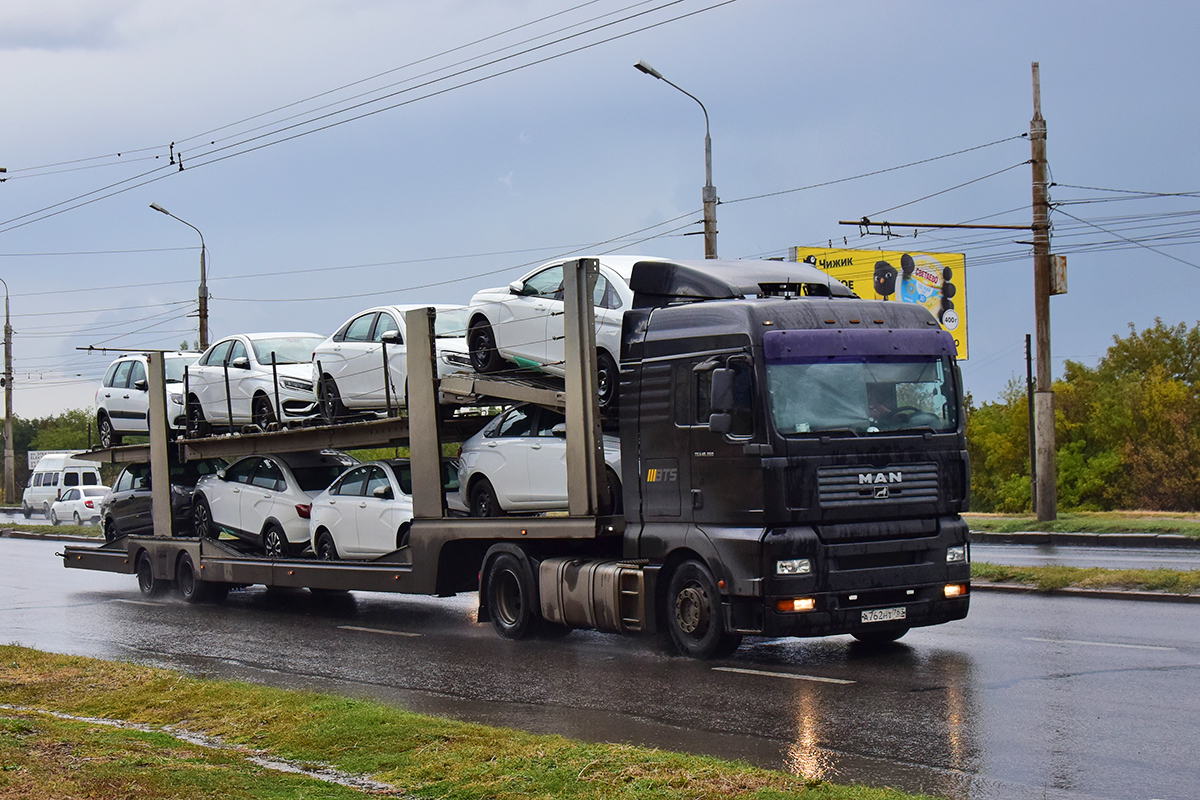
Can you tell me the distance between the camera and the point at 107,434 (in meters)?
21.4

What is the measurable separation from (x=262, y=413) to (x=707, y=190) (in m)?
11.1

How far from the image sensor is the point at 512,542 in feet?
43.1

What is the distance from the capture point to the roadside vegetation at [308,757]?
20.9 ft

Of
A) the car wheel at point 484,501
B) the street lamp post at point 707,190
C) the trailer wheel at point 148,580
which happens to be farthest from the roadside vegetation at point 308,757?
the street lamp post at point 707,190

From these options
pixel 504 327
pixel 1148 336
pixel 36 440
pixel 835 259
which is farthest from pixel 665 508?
pixel 36 440

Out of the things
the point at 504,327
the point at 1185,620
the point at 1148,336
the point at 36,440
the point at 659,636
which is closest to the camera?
the point at 659,636

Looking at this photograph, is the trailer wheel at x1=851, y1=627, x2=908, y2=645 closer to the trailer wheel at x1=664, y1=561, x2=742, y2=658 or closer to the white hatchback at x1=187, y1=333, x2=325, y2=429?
the trailer wheel at x1=664, y1=561, x2=742, y2=658

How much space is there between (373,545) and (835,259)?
34.0m

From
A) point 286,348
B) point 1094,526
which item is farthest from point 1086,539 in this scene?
point 286,348

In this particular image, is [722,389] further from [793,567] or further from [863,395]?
[793,567]

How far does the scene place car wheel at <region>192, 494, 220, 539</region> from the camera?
19.0m

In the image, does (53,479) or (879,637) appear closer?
(879,637)

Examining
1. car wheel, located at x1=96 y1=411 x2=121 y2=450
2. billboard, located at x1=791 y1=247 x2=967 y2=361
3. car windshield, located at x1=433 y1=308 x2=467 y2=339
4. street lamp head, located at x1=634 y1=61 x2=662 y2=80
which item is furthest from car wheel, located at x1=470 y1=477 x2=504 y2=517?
billboard, located at x1=791 y1=247 x2=967 y2=361

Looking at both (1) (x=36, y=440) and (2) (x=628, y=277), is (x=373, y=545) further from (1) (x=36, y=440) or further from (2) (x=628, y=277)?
(1) (x=36, y=440)
